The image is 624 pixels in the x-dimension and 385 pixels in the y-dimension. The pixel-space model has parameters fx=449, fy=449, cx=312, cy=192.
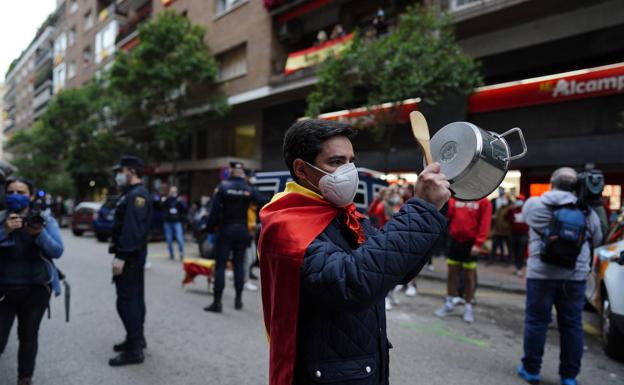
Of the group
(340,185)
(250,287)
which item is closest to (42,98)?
(250,287)

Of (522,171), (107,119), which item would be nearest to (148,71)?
(107,119)

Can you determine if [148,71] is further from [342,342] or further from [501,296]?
[342,342]

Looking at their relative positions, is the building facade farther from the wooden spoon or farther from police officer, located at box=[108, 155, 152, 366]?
police officer, located at box=[108, 155, 152, 366]

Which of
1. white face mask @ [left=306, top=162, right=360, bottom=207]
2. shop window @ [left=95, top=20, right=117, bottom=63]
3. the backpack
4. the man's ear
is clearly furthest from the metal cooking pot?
shop window @ [left=95, top=20, right=117, bottom=63]

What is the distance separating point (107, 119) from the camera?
83.4 ft

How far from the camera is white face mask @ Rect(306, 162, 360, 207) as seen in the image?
5.11ft

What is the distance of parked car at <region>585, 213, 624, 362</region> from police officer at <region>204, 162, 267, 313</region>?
420cm

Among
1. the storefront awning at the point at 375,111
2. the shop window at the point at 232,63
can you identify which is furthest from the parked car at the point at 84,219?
the storefront awning at the point at 375,111

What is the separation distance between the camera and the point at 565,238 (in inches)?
141

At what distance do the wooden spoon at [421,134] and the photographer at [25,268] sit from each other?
292 cm

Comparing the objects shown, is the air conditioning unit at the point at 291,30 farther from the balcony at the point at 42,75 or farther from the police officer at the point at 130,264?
the balcony at the point at 42,75

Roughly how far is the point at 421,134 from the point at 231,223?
4.84 m

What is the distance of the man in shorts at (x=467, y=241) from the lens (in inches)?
226

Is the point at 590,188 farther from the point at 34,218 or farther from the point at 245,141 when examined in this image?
the point at 245,141
